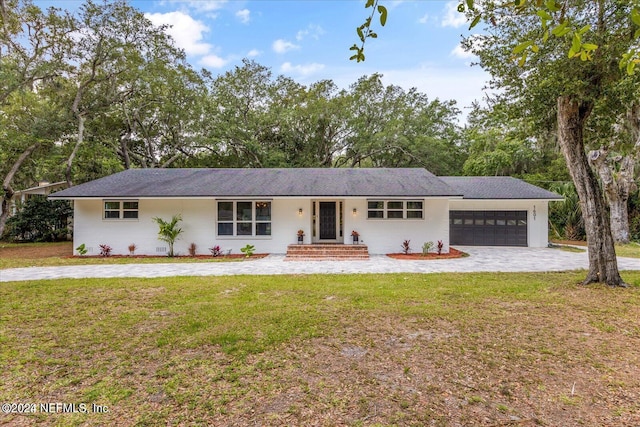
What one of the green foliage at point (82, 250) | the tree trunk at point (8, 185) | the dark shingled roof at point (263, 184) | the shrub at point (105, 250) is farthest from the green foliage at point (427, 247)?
the tree trunk at point (8, 185)

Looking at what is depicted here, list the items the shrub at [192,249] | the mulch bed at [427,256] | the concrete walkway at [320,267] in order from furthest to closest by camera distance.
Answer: the shrub at [192,249], the mulch bed at [427,256], the concrete walkway at [320,267]

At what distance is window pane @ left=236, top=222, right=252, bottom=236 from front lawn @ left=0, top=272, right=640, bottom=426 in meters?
6.37

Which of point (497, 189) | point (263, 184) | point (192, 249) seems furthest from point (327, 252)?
point (497, 189)

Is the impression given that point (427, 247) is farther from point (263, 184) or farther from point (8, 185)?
point (8, 185)

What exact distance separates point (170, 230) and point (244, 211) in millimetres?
2878

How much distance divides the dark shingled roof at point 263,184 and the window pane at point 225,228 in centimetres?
130

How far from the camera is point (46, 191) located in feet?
64.2

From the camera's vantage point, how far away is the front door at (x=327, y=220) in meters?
13.5

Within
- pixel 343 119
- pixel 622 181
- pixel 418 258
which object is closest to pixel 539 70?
pixel 418 258

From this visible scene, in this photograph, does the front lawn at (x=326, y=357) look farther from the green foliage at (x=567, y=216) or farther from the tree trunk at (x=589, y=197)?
the green foliage at (x=567, y=216)

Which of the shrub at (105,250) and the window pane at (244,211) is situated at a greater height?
the window pane at (244,211)

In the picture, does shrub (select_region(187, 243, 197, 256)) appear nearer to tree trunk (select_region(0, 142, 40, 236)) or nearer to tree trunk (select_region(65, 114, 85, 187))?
tree trunk (select_region(65, 114, 85, 187))

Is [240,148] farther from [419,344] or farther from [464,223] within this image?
[419,344]

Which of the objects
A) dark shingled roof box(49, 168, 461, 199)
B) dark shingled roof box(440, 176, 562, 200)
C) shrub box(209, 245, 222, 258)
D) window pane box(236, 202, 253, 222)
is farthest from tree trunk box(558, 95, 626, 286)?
shrub box(209, 245, 222, 258)
